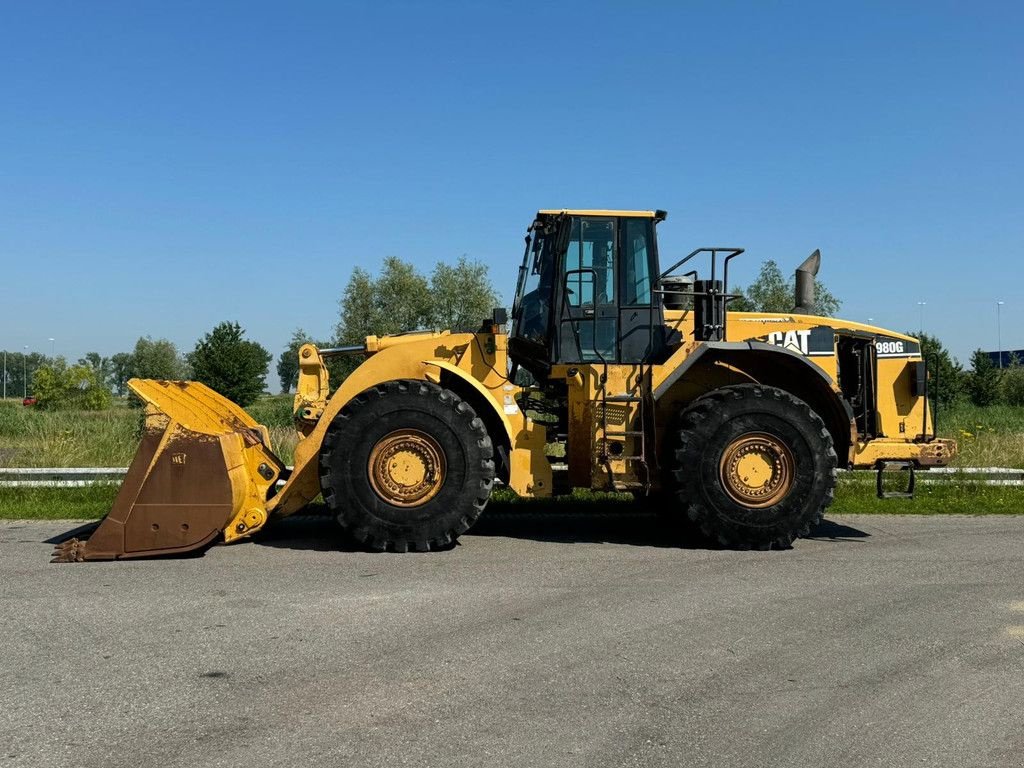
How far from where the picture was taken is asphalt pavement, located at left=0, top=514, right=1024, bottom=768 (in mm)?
3561

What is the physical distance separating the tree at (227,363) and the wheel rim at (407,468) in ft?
90.5

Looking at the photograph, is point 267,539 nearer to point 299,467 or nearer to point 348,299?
point 299,467

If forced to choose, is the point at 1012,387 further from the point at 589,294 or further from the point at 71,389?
the point at 71,389

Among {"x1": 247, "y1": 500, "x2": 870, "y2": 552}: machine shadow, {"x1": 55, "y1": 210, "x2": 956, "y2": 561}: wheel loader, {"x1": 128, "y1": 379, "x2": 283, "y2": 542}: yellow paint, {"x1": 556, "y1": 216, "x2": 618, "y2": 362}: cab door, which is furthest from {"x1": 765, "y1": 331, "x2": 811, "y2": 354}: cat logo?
{"x1": 128, "y1": 379, "x2": 283, "y2": 542}: yellow paint

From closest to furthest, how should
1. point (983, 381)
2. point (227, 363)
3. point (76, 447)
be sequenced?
→ point (76, 447), point (227, 363), point (983, 381)

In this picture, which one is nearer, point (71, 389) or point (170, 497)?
point (170, 497)

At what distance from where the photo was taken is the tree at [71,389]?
56125 millimetres

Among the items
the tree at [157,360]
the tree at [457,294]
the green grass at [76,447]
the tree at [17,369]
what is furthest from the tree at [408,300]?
the tree at [17,369]

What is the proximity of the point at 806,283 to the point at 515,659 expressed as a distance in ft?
18.9

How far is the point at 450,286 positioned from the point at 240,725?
182 feet

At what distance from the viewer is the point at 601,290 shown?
8.12 metres

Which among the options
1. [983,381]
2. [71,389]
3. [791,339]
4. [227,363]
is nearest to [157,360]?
[71,389]

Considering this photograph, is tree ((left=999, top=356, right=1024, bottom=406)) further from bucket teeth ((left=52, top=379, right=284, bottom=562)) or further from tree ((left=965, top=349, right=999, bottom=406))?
bucket teeth ((left=52, top=379, right=284, bottom=562))

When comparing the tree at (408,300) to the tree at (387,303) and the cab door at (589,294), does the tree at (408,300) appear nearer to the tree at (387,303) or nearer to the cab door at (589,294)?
the tree at (387,303)
